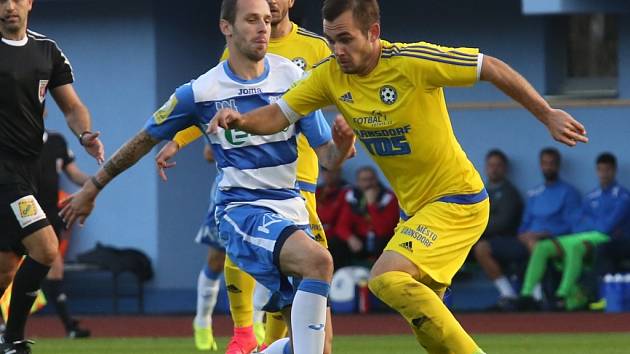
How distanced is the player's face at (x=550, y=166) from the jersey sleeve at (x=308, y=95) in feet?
32.1

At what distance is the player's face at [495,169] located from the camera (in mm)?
17891

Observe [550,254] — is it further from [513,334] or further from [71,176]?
[71,176]

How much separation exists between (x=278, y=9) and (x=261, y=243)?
6.94ft

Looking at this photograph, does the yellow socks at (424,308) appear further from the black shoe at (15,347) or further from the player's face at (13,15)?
the player's face at (13,15)

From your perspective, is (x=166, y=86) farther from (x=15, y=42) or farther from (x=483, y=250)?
(x=15, y=42)

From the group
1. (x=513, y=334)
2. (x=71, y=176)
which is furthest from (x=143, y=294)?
(x=513, y=334)

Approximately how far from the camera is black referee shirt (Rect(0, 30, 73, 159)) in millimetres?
10164

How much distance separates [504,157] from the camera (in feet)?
59.2

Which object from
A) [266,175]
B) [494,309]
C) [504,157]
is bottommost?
[494,309]

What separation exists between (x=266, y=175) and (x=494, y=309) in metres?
9.37

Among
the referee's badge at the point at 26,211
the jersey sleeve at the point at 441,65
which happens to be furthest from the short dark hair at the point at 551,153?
the jersey sleeve at the point at 441,65

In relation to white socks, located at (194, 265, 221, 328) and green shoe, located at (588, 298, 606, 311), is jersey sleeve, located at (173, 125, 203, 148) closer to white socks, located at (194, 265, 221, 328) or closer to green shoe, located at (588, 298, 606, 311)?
white socks, located at (194, 265, 221, 328)

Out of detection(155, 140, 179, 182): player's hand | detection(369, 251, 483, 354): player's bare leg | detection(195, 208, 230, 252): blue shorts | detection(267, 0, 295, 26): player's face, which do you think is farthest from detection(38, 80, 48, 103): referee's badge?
detection(369, 251, 483, 354): player's bare leg

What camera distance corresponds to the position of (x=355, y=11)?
791cm
